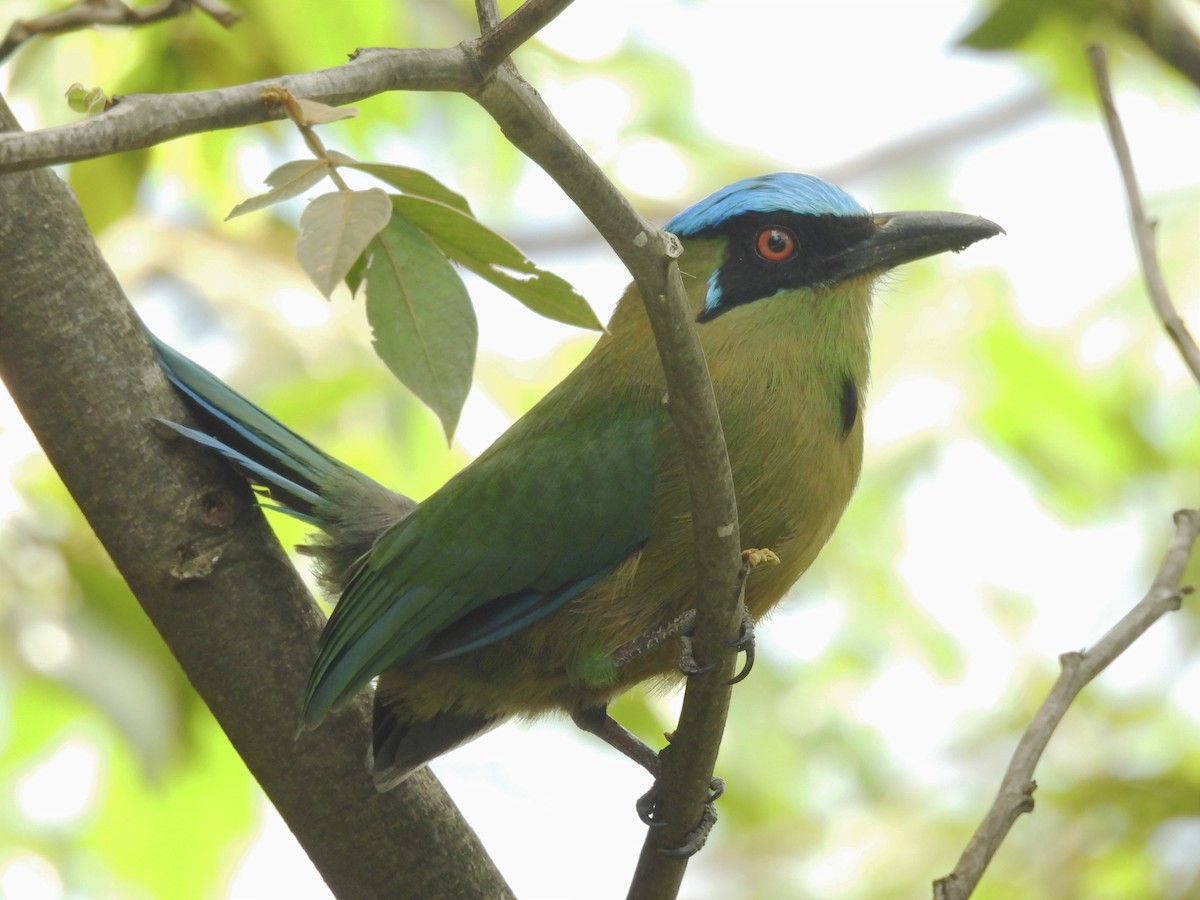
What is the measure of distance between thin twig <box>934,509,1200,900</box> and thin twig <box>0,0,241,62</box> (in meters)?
2.04

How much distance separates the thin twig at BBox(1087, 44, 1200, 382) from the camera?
2.74 m

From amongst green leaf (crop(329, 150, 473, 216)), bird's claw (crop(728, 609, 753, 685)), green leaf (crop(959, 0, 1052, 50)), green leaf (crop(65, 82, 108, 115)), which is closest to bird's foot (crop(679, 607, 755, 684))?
bird's claw (crop(728, 609, 753, 685))

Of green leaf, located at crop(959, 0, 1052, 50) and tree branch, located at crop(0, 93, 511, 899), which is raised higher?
green leaf, located at crop(959, 0, 1052, 50)

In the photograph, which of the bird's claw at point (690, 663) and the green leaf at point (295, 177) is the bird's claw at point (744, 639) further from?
the green leaf at point (295, 177)

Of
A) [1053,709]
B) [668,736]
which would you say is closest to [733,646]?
[668,736]

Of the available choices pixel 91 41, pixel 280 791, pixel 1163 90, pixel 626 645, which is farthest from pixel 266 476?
pixel 1163 90

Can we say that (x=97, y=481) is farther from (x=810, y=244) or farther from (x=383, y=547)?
(x=810, y=244)

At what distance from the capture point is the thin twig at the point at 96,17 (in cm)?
265

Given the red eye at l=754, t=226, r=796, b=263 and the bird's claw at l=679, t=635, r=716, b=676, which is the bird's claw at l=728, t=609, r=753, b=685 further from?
the red eye at l=754, t=226, r=796, b=263

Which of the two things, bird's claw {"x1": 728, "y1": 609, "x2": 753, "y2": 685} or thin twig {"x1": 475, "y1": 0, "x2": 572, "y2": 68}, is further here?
bird's claw {"x1": 728, "y1": 609, "x2": 753, "y2": 685}

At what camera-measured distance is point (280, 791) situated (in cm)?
253

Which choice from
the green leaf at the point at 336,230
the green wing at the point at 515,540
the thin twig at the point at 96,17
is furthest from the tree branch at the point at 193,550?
the green leaf at the point at 336,230

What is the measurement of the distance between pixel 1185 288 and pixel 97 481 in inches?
157

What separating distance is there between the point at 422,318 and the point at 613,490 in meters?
0.95
